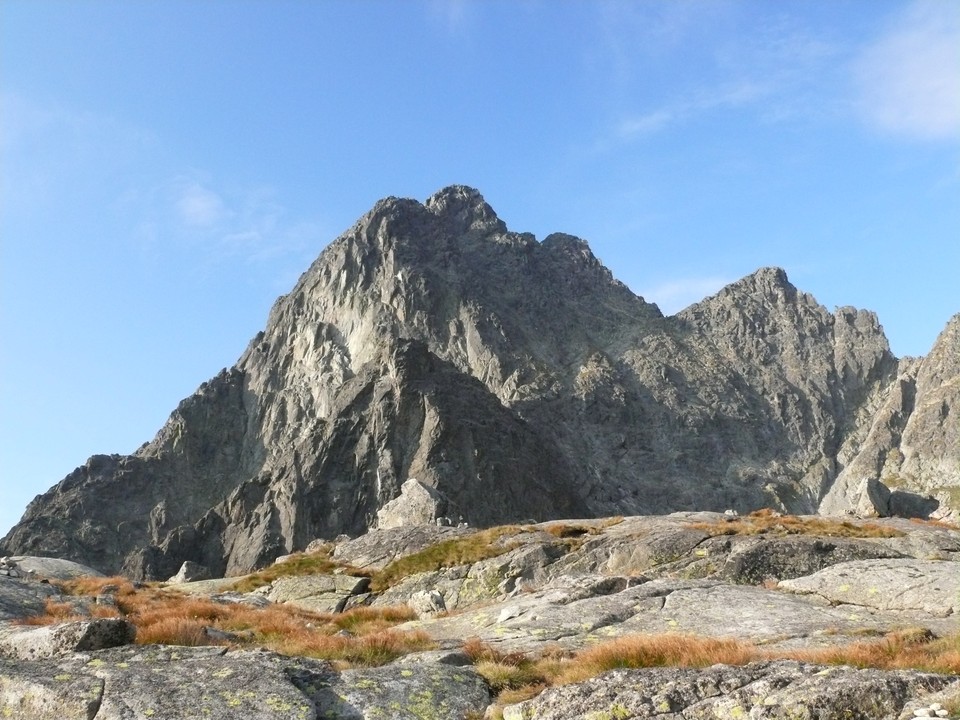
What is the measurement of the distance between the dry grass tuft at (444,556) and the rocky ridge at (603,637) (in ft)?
0.96

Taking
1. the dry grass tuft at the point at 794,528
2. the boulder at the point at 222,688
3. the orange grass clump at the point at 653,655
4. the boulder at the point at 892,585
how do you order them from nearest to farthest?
the boulder at the point at 222,688 → the orange grass clump at the point at 653,655 → the boulder at the point at 892,585 → the dry grass tuft at the point at 794,528

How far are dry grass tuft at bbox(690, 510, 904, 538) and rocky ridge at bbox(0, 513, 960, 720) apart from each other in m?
0.20

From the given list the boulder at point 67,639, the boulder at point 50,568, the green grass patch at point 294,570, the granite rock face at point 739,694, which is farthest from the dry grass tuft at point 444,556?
the granite rock face at point 739,694

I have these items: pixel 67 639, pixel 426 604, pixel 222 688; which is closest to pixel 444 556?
pixel 426 604

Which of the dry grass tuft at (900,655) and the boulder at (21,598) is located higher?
the boulder at (21,598)

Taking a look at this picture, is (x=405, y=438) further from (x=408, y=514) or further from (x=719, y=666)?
(x=719, y=666)

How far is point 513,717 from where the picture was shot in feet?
39.3

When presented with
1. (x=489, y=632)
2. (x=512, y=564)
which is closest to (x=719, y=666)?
(x=489, y=632)

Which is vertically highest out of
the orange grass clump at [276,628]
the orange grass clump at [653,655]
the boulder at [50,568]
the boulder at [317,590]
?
the boulder at [50,568]

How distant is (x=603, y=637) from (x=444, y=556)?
20.0 metres

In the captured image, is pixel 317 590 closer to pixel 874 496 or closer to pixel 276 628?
pixel 276 628

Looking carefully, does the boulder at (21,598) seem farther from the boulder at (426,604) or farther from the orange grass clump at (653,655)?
the orange grass clump at (653,655)

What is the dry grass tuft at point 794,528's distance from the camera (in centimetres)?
3291

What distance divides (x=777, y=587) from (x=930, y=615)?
15.9ft
